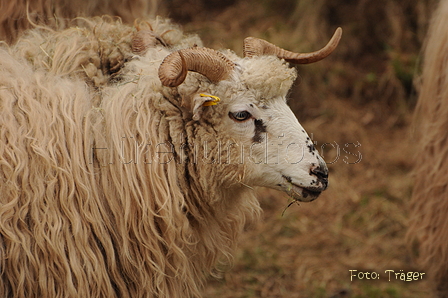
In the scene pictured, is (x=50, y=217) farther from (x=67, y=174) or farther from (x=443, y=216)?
(x=443, y=216)

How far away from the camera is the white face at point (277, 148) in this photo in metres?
2.28

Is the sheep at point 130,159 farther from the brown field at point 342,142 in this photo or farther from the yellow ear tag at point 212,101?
the brown field at point 342,142

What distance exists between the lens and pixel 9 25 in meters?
3.07

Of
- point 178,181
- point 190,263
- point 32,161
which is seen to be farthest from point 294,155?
point 32,161

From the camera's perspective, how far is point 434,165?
3.22m

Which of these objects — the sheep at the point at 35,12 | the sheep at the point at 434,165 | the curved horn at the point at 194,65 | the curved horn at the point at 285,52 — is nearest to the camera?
the curved horn at the point at 194,65

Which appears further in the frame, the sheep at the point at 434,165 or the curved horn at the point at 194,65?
the sheep at the point at 434,165

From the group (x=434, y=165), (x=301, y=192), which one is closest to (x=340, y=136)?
(x=434, y=165)

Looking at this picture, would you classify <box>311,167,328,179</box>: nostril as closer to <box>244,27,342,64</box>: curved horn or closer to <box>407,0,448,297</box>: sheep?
<box>244,27,342,64</box>: curved horn

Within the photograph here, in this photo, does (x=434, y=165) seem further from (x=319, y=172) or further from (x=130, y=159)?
(x=130, y=159)

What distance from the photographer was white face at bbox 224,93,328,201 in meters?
2.28

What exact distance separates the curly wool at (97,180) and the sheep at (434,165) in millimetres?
1375

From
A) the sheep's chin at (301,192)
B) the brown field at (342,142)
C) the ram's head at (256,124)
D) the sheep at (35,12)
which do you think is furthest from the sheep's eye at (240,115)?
the brown field at (342,142)

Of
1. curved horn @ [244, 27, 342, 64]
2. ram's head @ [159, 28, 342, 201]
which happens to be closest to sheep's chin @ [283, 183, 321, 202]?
ram's head @ [159, 28, 342, 201]
